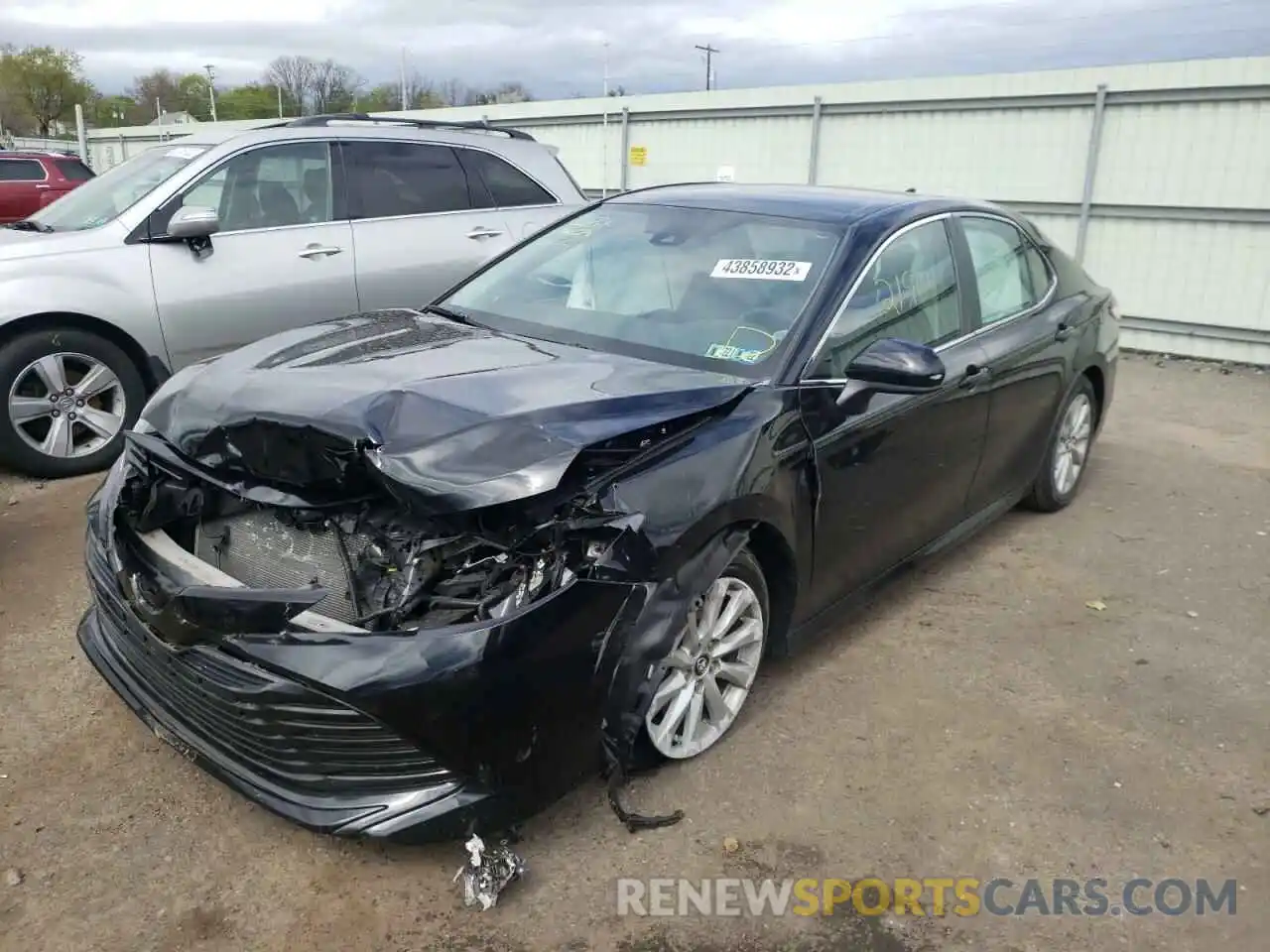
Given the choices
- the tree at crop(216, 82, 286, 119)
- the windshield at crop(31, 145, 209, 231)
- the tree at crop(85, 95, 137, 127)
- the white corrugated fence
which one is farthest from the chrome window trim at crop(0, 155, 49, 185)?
the tree at crop(85, 95, 137, 127)

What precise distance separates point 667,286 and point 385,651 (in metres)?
1.88

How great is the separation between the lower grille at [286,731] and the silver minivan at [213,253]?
10.8 feet

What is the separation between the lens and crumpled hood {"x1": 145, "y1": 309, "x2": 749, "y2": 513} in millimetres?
2527

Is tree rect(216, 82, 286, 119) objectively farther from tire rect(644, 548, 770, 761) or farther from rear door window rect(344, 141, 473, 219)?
tire rect(644, 548, 770, 761)

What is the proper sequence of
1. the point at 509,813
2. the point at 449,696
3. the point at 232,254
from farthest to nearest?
the point at 232,254, the point at 509,813, the point at 449,696

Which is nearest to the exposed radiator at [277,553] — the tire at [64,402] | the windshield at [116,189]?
the tire at [64,402]

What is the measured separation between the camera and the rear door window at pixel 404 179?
628 centimetres

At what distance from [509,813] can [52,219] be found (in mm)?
5203

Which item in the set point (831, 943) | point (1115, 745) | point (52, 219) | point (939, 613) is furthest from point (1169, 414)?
point (52, 219)

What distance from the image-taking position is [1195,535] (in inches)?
207

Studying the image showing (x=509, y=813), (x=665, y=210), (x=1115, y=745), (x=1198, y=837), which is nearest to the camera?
(x=509, y=813)

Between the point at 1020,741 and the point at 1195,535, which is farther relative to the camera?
the point at 1195,535

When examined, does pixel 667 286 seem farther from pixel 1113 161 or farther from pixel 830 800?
pixel 1113 161

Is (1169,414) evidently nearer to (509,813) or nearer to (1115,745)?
(1115,745)
